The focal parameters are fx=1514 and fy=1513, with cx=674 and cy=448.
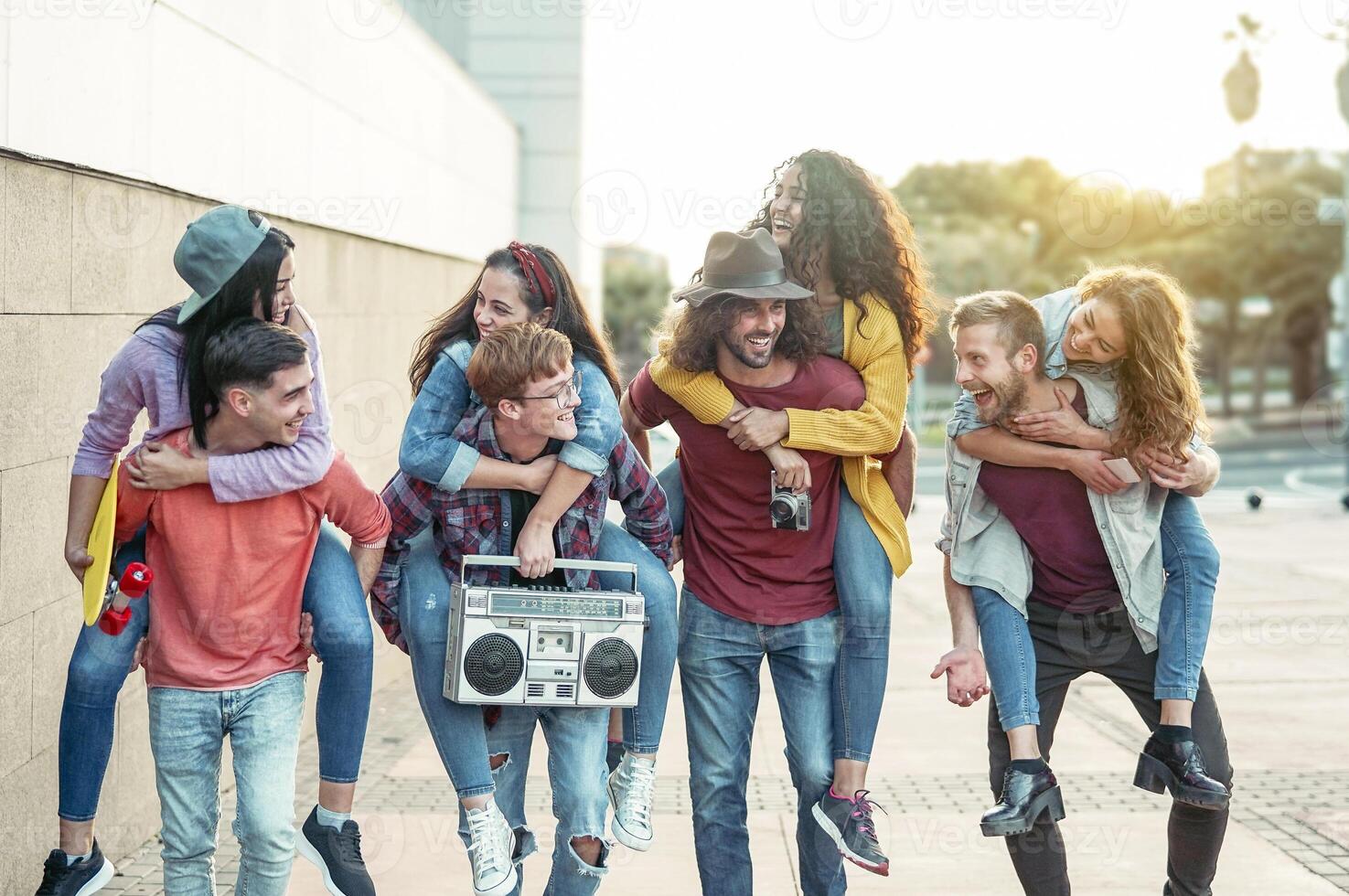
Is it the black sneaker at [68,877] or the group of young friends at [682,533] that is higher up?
the group of young friends at [682,533]

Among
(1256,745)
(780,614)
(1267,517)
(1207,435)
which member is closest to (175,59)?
(780,614)

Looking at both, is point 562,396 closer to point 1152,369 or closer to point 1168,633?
point 1152,369

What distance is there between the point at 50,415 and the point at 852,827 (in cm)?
→ 258

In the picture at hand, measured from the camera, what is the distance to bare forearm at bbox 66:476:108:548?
331 cm

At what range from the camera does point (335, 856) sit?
3.48 m

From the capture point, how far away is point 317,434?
343 cm

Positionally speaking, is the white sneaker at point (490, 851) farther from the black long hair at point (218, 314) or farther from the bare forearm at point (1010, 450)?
the bare forearm at point (1010, 450)

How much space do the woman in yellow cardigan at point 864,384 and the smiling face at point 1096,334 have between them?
399mm

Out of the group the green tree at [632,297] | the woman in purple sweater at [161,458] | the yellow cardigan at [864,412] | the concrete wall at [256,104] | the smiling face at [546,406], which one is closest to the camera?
the woman in purple sweater at [161,458]

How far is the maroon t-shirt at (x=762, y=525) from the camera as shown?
3.86 m

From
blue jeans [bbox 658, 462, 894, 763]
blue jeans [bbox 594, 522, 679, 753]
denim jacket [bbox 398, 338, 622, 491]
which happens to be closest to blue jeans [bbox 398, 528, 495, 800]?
denim jacket [bbox 398, 338, 622, 491]

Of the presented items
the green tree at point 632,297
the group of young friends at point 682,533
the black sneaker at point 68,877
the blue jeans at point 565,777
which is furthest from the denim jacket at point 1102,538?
the green tree at point 632,297

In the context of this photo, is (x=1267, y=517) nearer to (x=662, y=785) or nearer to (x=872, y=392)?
(x=662, y=785)

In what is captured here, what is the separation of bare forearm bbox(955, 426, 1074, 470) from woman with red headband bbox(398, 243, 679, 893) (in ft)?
2.85
